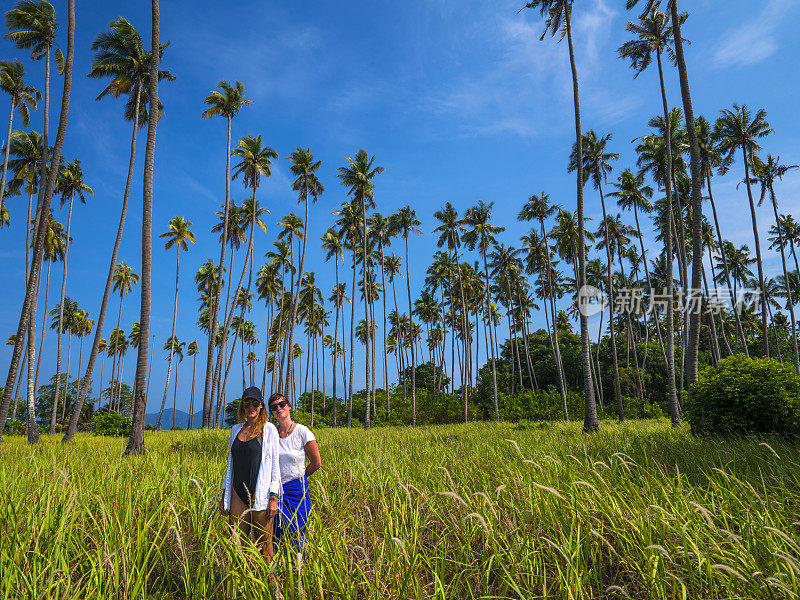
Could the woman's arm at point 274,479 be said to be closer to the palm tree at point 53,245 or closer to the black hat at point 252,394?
the black hat at point 252,394

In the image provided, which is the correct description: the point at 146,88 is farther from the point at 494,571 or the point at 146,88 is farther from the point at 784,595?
the point at 784,595

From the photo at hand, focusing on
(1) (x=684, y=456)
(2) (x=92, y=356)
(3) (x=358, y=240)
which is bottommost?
(1) (x=684, y=456)

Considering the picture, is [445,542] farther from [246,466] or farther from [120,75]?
[120,75]

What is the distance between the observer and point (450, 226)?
122 feet

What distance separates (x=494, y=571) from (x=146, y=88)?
22254 millimetres

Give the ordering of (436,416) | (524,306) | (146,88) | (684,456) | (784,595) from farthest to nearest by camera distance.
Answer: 1. (524,306)
2. (436,416)
3. (146,88)
4. (684,456)
5. (784,595)

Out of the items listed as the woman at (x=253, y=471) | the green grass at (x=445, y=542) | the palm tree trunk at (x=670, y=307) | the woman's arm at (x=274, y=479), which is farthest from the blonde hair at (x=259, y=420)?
the palm tree trunk at (x=670, y=307)

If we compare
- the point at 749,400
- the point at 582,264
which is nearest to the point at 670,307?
the point at 582,264

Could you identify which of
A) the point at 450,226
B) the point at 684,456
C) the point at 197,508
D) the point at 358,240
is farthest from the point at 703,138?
the point at 197,508

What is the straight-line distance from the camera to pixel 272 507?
3.47 metres

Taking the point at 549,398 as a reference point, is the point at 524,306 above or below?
above

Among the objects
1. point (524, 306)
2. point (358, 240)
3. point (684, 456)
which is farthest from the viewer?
point (524, 306)

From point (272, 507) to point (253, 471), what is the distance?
0.38m

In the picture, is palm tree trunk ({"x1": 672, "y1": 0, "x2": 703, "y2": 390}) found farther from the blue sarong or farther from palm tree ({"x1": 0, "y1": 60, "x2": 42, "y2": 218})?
palm tree ({"x1": 0, "y1": 60, "x2": 42, "y2": 218})
